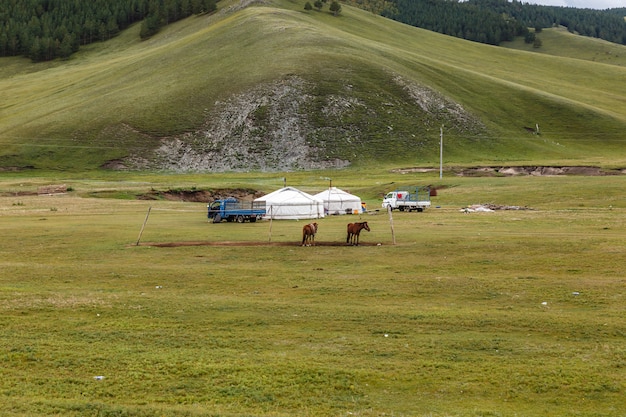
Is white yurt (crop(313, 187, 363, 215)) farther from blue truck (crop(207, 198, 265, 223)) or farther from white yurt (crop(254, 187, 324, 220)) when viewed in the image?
blue truck (crop(207, 198, 265, 223))

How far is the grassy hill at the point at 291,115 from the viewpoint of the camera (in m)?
→ 138

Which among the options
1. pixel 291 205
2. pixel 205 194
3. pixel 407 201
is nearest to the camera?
pixel 291 205

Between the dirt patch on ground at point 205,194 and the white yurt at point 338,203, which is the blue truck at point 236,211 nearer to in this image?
the white yurt at point 338,203

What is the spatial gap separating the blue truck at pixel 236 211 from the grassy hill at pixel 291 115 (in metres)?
69.9

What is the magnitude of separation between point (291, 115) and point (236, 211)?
3535 inches

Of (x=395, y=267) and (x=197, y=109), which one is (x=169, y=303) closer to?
(x=395, y=267)

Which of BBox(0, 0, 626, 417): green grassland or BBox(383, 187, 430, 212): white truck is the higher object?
BBox(0, 0, 626, 417): green grassland

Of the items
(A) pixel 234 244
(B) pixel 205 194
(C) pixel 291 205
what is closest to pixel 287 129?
(B) pixel 205 194

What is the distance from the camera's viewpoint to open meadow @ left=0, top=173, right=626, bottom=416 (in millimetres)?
14430

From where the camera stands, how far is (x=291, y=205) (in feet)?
209

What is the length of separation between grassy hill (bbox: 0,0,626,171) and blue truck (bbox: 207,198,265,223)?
6991 cm

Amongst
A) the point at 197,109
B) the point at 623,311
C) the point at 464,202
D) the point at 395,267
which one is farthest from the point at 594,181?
the point at 197,109

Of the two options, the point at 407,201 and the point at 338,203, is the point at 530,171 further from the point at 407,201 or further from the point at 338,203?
the point at 338,203

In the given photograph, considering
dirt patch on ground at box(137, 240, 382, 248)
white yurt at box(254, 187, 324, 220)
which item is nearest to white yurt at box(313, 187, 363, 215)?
white yurt at box(254, 187, 324, 220)
